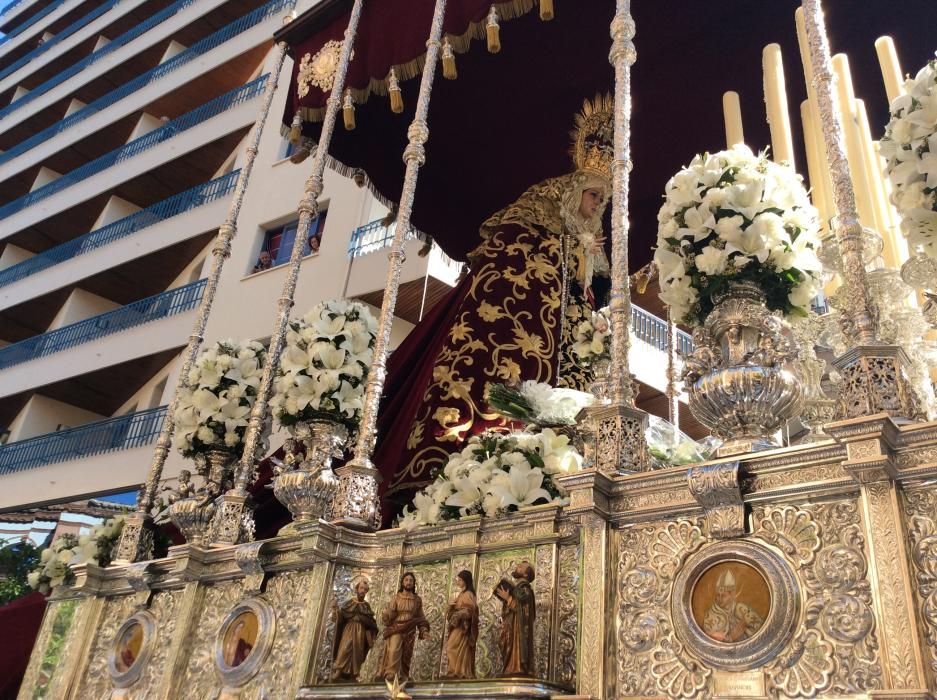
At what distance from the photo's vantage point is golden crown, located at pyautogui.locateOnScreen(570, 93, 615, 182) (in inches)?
214

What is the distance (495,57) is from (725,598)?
3954 mm

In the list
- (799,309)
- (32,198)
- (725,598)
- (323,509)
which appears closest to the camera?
(725,598)

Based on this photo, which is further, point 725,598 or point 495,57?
point 495,57

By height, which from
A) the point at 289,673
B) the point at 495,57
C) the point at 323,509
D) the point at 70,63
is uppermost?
the point at 70,63

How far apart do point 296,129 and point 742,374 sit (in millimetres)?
4028

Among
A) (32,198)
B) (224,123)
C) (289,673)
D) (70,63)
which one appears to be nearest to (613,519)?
(289,673)

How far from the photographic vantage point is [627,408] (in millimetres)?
2523

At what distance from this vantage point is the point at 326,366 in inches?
153

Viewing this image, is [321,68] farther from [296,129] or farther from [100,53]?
[100,53]

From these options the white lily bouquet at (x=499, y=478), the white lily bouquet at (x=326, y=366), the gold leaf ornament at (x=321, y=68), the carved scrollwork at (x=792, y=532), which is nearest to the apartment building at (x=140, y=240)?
the gold leaf ornament at (x=321, y=68)

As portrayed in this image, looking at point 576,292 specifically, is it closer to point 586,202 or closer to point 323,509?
point 586,202

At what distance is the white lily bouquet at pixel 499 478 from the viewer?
293 cm

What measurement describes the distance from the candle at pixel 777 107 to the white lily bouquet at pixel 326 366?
219 cm

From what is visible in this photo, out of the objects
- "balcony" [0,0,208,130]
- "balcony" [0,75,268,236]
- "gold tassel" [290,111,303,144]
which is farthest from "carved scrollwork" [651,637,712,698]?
"balcony" [0,0,208,130]
